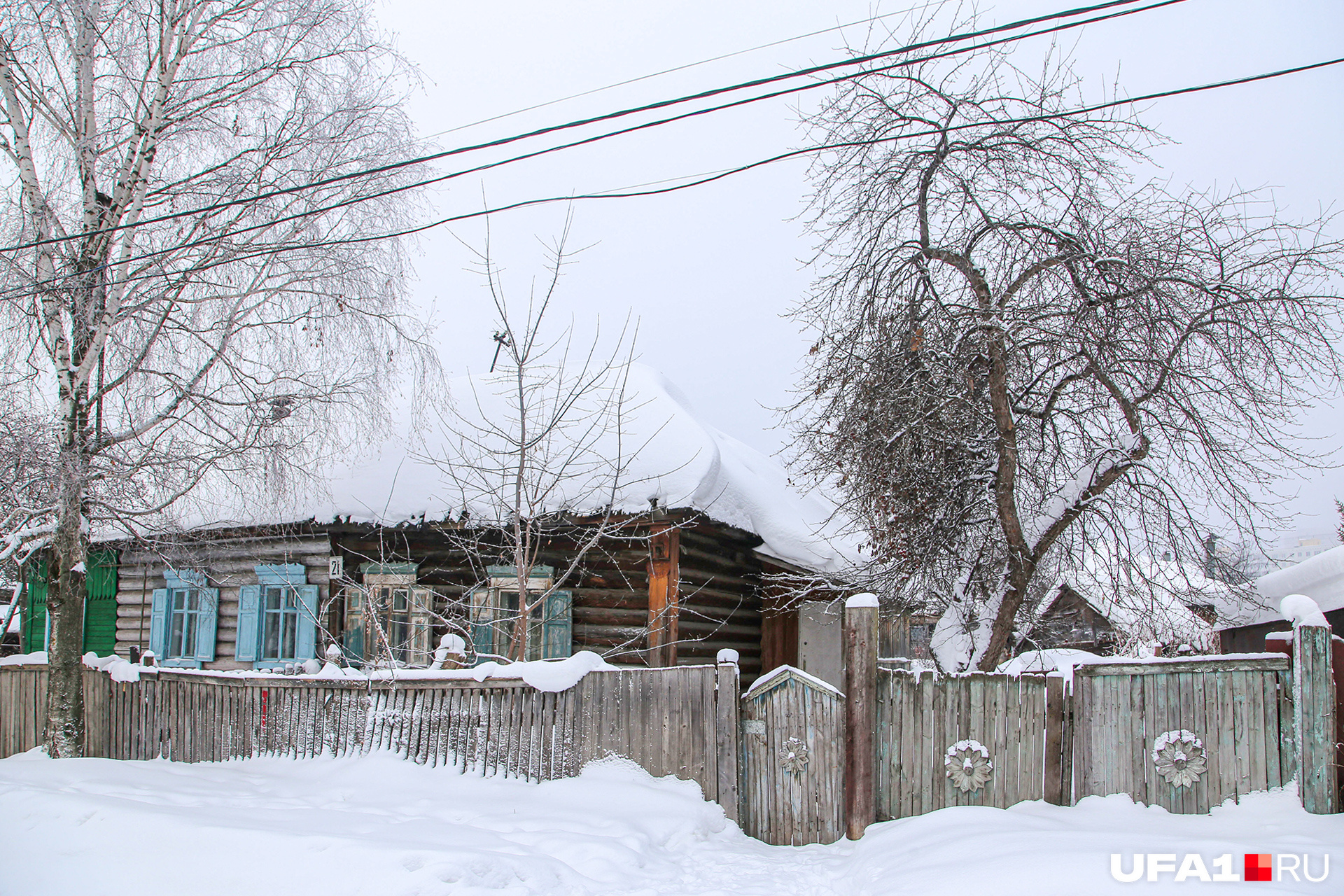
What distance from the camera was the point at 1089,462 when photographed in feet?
22.6

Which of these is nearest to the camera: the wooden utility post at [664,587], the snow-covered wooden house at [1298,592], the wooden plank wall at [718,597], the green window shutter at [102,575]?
the wooden utility post at [664,587]

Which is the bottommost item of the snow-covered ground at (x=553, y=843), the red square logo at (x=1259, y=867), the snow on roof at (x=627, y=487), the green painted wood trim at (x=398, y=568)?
the snow-covered ground at (x=553, y=843)

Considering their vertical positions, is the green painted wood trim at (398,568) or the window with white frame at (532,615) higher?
the green painted wood trim at (398,568)

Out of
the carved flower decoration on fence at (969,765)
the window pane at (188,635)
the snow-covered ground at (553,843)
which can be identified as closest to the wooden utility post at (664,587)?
the snow-covered ground at (553,843)

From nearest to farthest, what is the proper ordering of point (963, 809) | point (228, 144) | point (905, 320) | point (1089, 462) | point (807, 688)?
point (963, 809), point (807, 688), point (1089, 462), point (905, 320), point (228, 144)

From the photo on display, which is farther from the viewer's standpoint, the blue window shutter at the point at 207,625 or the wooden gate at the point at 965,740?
the blue window shutter at the point at 207,625

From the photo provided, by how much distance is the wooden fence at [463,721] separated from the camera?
641cm

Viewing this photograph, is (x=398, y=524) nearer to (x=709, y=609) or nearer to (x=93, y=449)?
(x=93, y=449)

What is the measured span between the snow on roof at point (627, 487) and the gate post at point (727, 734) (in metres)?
3.19

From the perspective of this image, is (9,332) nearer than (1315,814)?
No

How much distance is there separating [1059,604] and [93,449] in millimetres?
14997

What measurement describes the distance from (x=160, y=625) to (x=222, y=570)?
161 centimetres

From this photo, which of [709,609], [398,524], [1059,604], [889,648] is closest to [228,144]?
[398,524]

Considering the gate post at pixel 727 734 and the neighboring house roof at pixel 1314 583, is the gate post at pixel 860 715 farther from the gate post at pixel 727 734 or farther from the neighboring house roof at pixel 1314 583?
the neighboring house roof at pixel 1314 583
